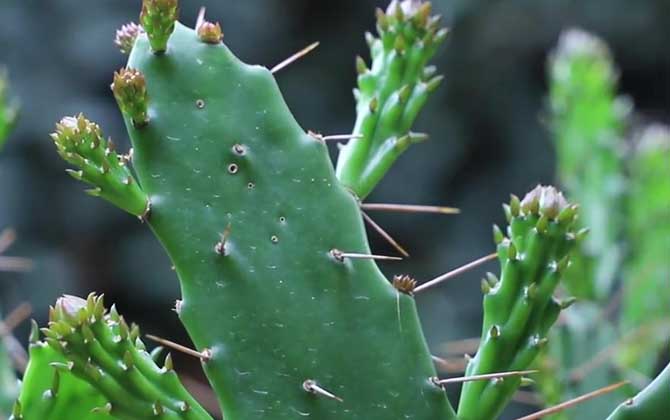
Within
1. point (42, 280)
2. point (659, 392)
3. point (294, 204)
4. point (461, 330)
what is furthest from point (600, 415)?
point (42, 280)

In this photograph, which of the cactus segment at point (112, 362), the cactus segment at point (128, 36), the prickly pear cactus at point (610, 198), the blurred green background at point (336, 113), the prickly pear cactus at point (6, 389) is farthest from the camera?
the blurred green background at point (336, 113)

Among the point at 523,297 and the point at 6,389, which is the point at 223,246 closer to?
the point at 523,297

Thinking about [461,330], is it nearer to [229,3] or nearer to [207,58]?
[229,3]

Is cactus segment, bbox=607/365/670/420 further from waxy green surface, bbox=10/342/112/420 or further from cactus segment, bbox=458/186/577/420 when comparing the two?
waxy green surface, bbox=10/342/112/420

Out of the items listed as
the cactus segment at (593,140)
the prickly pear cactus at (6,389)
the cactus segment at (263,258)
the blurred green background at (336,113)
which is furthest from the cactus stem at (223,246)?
the blurred green background at (336,113)

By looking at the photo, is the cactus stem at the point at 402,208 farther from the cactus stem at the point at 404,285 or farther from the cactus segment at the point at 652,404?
the cactus segment at the point at 652,404

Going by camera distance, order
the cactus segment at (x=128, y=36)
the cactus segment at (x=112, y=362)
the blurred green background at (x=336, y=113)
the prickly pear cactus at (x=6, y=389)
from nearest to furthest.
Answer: the cactus segment at (x=112, y=362)
the cactus segment at (x=128, y=36)
the prickly pear cactus at (x=6, y=389)
the blurred green background at (x=336, y=113)
